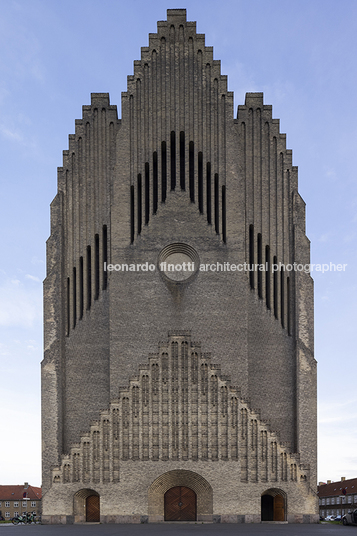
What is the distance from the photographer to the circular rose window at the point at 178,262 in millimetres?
40531

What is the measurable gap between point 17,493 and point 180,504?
59.9m

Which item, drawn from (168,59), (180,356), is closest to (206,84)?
(168,59)

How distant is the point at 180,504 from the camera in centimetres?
3556

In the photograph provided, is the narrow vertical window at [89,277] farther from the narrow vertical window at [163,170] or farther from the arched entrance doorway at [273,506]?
the arched entrance doorway at [273,506]

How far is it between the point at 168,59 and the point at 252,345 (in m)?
21.2

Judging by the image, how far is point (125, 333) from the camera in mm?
39594

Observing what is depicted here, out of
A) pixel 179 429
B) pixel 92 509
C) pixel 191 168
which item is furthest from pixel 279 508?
pixel 191 168

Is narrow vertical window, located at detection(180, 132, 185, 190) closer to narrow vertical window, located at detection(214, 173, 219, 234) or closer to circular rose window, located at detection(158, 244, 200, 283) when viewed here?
narrow vertical window, located at detection(214, 173, 219, 234)

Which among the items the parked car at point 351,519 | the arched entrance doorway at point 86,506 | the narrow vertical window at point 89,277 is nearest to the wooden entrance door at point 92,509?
the arched entrance doorway at point 86,506

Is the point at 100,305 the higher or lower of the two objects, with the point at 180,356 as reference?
higher

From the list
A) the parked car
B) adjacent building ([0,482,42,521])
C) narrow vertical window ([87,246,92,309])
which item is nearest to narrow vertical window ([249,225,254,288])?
narrow vertical window ([87,246,92,309])

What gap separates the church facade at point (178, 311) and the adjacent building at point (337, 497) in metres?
45.0

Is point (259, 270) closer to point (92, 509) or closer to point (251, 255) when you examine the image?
point (251, 255)

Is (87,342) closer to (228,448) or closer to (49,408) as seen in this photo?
(49,408)
